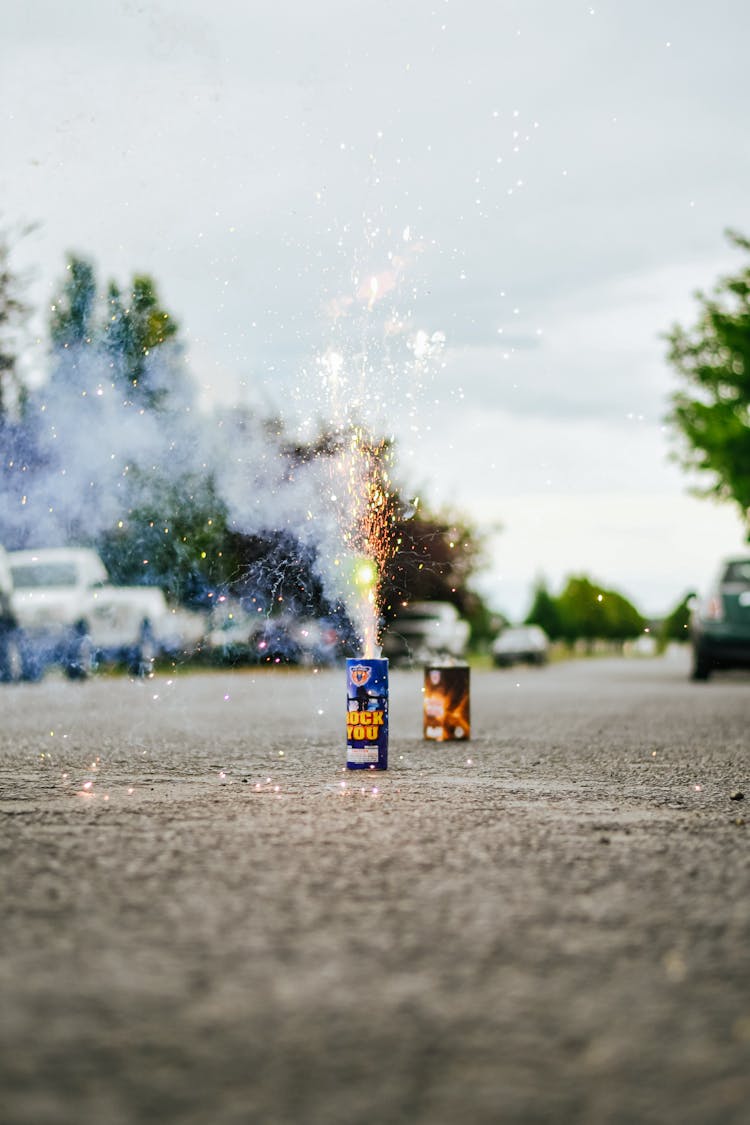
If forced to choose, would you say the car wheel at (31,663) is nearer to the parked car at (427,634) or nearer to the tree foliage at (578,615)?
the parked car at (427,634)

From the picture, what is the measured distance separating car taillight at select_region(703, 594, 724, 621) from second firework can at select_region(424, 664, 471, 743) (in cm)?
992

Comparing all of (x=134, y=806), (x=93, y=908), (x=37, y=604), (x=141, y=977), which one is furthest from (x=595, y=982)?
(x=37, y=604)

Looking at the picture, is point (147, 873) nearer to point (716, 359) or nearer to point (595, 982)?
point (595, 982)

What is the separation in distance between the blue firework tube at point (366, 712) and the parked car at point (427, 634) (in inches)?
1025

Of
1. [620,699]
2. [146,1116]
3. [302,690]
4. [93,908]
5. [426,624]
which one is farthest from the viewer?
[426,624]

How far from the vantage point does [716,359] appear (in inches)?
1272

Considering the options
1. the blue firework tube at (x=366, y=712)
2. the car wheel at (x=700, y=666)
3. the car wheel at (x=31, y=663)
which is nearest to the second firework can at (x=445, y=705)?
the blue firework tube at (x=366, y=712)

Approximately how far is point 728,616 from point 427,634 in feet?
54.7

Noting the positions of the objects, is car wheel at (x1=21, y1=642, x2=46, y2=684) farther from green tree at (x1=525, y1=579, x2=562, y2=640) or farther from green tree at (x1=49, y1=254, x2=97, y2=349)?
green tree at (x1=525, y1=579, x2=562, y2=640)

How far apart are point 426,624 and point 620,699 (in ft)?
61.7

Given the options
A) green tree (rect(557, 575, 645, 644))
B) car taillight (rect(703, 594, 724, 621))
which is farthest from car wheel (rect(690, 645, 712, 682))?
green tree (rect(557, 575, 645, 644))

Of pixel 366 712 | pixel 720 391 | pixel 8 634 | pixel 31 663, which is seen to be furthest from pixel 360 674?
pixel 720 391

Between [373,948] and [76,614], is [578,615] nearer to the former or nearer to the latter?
[76,614]

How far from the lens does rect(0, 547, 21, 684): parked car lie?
18750 mm
